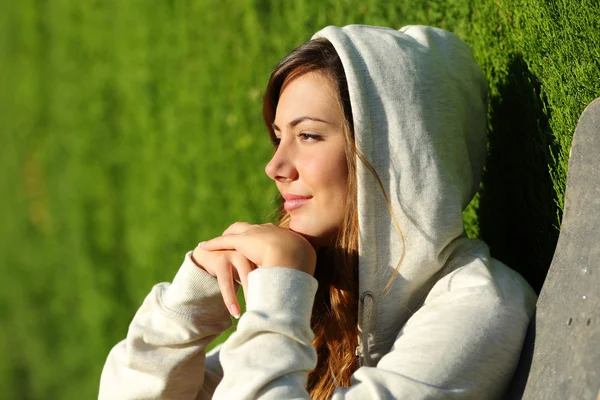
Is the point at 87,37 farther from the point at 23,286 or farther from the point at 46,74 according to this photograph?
the point at 23,286

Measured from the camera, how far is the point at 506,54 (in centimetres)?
318

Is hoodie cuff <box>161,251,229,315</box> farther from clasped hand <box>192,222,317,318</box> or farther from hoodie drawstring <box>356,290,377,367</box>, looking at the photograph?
hoodie drawstring <box>356,290,377,367</box>

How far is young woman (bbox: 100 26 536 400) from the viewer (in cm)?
240

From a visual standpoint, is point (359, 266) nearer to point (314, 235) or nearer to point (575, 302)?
point (314, 235)

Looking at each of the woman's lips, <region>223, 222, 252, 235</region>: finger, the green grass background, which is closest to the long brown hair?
the woman's lips

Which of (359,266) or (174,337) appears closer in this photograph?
(359,266)

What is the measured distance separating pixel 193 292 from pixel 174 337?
0.47ft

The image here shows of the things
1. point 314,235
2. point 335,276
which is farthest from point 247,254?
point 335,276

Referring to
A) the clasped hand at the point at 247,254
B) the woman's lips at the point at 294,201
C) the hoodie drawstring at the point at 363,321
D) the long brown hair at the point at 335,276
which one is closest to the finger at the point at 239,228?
the clasped hand at the point at 247,254

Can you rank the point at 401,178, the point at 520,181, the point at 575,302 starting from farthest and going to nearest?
the point at 520,181 → the point at 401,178 → the point at 575,302

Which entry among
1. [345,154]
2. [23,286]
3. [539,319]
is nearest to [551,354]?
[539,319]

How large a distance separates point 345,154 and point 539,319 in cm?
73

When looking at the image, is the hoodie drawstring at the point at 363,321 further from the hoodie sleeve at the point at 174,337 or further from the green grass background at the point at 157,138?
the green grass background at the point at 157,138

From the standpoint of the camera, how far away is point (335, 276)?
289 centimetres
